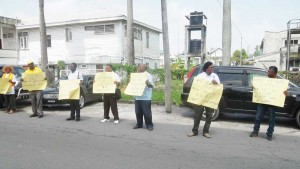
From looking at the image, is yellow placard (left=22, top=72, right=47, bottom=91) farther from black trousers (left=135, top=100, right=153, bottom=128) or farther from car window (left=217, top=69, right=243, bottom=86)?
car window (left=217, top=69, right=243, bottom=86)

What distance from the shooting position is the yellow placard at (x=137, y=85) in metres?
7.25

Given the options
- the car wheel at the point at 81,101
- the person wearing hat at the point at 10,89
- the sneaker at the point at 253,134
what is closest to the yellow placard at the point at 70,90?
the car wheel at the point at 81,101

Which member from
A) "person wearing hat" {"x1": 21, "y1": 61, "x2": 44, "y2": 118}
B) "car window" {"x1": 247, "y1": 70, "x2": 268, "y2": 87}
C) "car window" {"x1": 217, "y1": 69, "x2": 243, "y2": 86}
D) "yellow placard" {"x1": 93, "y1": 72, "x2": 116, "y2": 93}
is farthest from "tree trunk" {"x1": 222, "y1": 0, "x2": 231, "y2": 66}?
"person wearing hat" {"x1": 21, "y1": 61, "x2": 44, "y2": 118}

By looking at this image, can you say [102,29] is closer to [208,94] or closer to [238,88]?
[238,88]

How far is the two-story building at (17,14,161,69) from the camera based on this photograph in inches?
878

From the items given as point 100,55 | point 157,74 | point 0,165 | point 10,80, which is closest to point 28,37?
point 100,55

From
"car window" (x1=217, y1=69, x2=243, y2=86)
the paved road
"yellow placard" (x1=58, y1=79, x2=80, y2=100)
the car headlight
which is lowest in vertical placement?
the paved road

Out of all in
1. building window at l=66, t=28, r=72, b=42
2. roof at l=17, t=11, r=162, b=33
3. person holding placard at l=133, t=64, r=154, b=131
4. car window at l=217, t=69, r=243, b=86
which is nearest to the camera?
person holding placard at l=133, t=64, r=154, b=131

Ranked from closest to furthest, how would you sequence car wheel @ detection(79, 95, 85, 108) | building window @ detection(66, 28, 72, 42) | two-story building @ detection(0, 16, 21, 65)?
1. car wheel @ detection(79, 95, 85, 108)
2. building window @ detection(66, 28, 72, 42)
3. two-story building @ detection(0, 16, 21, 65)

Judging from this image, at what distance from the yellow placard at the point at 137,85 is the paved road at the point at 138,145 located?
102cm

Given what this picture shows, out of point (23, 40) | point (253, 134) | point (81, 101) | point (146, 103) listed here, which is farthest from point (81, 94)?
point (23, 40)

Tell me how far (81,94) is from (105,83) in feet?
10.3

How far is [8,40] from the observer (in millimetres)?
28109

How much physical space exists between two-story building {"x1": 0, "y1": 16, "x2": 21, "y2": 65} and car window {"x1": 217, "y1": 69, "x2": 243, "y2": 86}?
22.8 m
